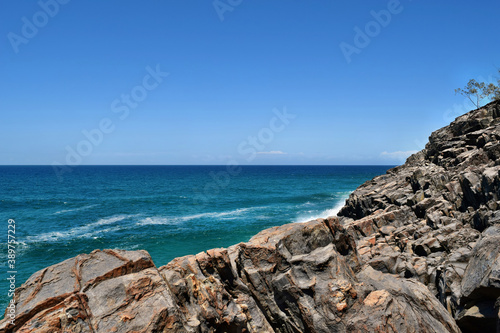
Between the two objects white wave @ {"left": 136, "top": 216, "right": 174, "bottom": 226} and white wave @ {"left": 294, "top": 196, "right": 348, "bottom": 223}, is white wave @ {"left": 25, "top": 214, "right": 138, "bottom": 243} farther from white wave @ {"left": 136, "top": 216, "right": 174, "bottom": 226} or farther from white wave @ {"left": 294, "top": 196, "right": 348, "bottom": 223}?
white wave @ {"left": 294, "top": 196, "right": 348, "bottom": 223}

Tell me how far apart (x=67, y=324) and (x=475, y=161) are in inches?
1375

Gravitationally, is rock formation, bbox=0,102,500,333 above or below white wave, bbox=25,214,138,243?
above

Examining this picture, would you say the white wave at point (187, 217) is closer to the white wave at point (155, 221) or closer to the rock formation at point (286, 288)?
the white wave at point (155, 221)

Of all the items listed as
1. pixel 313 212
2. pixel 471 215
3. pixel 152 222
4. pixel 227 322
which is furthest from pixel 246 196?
pixel 227 322

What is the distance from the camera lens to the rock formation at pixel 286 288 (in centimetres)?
1202

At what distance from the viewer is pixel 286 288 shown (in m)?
15.8

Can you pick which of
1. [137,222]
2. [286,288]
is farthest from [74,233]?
[286,288]

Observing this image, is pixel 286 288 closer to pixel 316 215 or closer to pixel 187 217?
pixel 316 215

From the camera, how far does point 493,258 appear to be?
44.5ft

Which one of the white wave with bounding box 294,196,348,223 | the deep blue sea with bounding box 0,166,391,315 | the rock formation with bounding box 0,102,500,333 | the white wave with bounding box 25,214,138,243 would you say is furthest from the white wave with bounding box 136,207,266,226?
the rock formation with bounding box 0,102,500,333

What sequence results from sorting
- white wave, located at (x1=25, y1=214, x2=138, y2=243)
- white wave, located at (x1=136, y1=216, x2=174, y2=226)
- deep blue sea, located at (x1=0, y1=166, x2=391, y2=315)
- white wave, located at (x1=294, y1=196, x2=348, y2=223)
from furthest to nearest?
white wave, located at (x1=294, y1=196, x2=348, y2=223), white wave, located at (x1=136, y1=216, x2=174, y2=226), white wave, located at (x1=25, y1=214, x2=138, y2=243), deep blue sea, located at (x1=0, y1=166, x2=391, y2=315)

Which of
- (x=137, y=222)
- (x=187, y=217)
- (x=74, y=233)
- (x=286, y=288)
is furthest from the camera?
(x=187, y=217)

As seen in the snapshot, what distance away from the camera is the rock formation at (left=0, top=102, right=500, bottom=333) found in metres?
12.0

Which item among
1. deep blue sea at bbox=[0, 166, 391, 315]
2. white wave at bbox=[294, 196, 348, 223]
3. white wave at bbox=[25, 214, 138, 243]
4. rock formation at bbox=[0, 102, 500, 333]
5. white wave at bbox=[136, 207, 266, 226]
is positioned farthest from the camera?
white wave at bbox=[294, 196, 348, 223]
